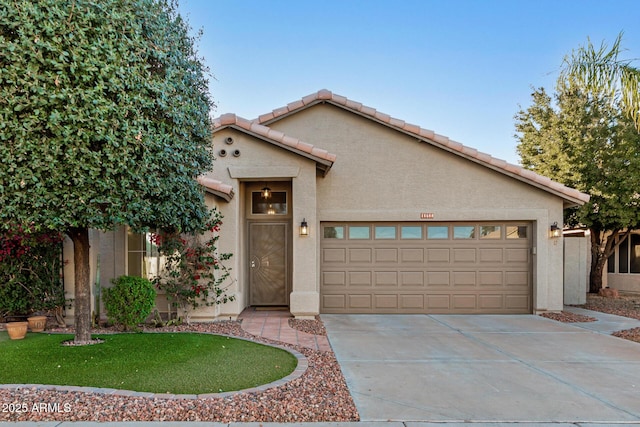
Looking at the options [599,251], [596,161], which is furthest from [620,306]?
[596,161]

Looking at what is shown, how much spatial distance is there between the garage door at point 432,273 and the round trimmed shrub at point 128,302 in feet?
13.7

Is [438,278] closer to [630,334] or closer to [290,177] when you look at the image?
[630,334]

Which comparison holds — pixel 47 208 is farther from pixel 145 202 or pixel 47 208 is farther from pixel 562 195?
pixel 562 195

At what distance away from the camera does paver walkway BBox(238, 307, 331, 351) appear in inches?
258

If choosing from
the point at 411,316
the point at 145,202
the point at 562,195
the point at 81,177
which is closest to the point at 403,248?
the point at 411,316

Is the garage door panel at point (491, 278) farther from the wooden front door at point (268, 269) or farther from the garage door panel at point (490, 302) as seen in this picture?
the wooden front door at point (268, 269)

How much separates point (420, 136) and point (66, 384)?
8453 mm

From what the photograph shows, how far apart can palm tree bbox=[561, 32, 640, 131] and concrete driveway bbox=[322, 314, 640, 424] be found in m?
4.14

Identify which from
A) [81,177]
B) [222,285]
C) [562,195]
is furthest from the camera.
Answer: [562,195]

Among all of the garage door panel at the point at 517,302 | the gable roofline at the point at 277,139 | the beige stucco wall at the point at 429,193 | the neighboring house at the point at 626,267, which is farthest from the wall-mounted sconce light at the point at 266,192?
the neighboring house at the point at 626,267

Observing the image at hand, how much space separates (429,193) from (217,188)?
524 centimetres

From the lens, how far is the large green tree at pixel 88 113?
4055 millimetres

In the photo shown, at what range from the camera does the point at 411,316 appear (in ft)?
30.2

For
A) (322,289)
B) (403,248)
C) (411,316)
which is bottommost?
(411,316)
